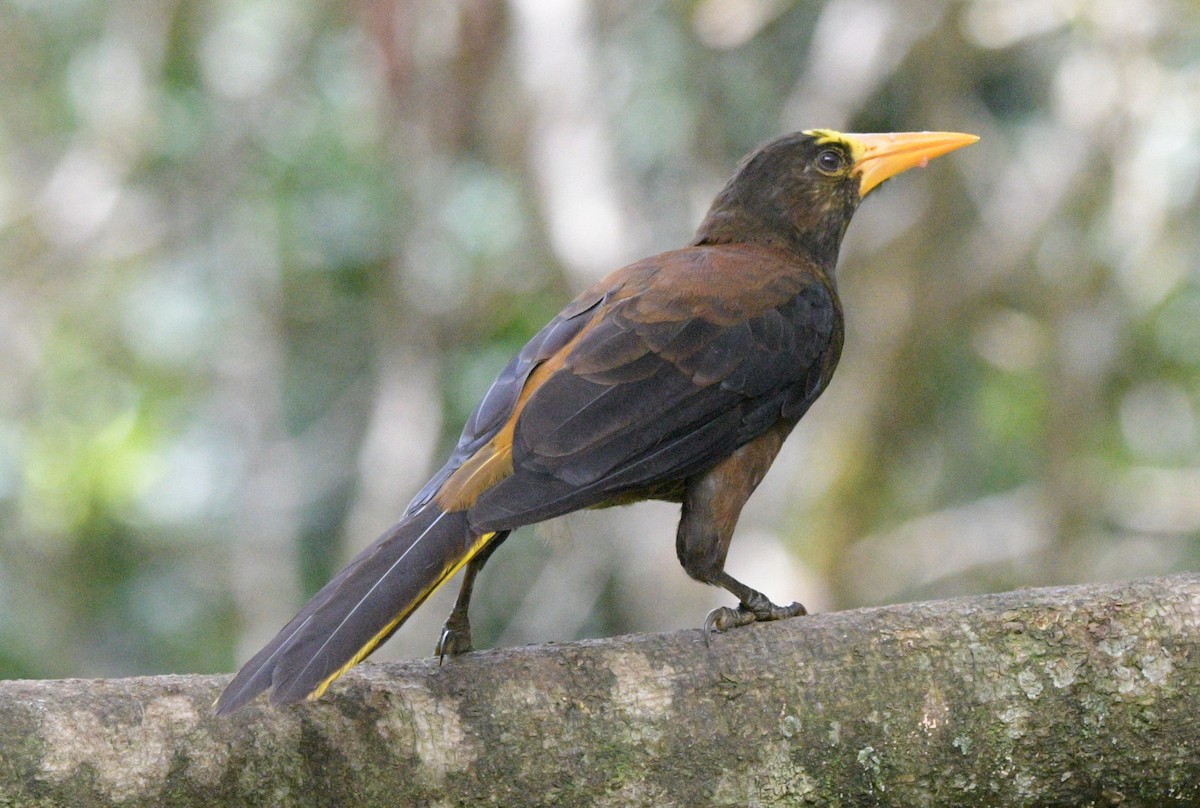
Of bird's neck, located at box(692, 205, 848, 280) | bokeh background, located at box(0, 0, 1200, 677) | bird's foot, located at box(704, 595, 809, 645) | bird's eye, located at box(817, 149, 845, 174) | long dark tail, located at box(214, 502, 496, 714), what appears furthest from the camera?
bokeh background, located at box(0, 0, 1200, 677)

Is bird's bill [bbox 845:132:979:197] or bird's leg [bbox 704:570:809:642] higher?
bird's bill [bbox 845:132:979:197]

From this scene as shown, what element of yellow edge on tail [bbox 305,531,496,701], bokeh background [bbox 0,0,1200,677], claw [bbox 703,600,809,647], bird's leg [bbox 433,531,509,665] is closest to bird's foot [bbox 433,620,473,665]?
bird's leg [bbox 433,531,509,665]

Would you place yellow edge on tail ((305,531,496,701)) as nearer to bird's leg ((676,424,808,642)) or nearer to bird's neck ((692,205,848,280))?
bird's leg ((676,424,808,642))

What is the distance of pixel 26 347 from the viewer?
7.35 meters

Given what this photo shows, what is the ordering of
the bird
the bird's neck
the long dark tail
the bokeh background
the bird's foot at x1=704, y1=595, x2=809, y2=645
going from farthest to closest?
the bokeh background → the bird's neck → the bird's foot at x1=704, y1=595, x2=809, y2=645 → the bird → the long dark tail

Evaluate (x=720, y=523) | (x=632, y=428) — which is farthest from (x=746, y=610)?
(x=632, y=428)

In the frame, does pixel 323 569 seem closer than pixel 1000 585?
No

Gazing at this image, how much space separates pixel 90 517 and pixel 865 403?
395cm

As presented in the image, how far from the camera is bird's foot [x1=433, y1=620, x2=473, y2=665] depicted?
8.29 feet

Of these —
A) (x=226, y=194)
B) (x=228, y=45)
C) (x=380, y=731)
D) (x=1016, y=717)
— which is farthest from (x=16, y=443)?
(x=1016, y=717)

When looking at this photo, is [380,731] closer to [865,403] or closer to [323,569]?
[865,403]

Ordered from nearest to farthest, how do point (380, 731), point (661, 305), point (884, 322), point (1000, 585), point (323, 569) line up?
point (380, 731) < point (661, 305) < point (884, 322) < point (1000, 585) < point (323, 569)

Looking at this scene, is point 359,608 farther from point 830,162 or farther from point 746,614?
point 830,162

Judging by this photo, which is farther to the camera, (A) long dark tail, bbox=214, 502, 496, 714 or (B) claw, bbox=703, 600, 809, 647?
(B) claw, bbox=703, 600, 809, 647
